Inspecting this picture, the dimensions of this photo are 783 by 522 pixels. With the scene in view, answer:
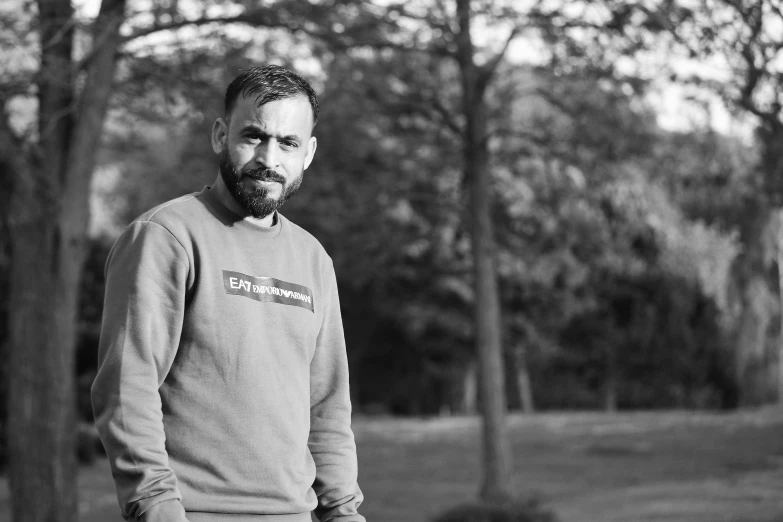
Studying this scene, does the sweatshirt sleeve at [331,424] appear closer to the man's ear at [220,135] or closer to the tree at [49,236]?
the man's ear at [220,135]

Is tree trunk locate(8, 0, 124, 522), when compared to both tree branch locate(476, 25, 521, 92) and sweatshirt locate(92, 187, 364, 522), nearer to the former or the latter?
tree branch locate(476, 25, 521, 92)

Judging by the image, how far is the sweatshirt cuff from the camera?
210 cm

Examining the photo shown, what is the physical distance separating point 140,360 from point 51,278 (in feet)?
23.3

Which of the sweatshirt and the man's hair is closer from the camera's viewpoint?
the sweatshirt

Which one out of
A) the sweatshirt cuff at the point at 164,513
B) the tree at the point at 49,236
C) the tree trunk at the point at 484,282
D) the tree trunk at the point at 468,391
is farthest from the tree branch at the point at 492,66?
the tree trunk at the point at 468,391

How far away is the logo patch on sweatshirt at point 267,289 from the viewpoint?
2.31 m

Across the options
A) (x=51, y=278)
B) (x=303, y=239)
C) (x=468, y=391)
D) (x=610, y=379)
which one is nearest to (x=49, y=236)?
(x=51, y=278)

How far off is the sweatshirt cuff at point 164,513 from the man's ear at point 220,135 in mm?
815

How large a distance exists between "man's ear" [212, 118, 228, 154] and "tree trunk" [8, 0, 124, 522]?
256 inches

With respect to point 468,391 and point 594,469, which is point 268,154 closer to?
point 594,469

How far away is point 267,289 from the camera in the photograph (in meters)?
2.36

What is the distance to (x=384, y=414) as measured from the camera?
3581 centimetres

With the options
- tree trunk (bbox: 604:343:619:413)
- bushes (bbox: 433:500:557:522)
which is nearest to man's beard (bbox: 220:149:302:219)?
bushes (bbox: 433:500:557:522)

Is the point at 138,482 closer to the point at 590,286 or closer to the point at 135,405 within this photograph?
the point at 135,405
